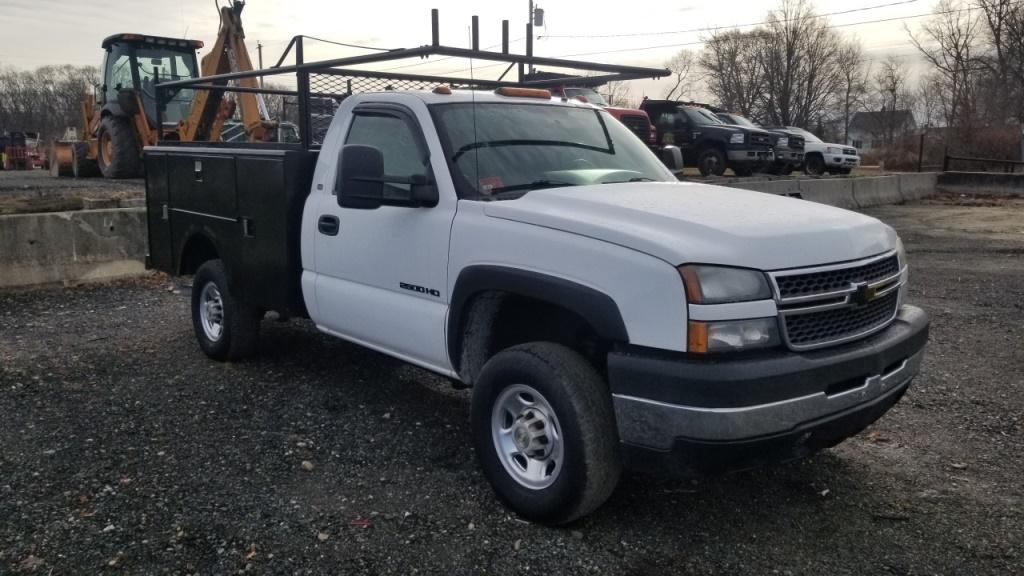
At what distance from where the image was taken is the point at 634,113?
55.3 ft

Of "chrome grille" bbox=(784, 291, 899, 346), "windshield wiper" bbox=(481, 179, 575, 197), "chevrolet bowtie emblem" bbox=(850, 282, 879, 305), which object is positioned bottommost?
"chrome grille" bbox=(784, 291, 899, 346)

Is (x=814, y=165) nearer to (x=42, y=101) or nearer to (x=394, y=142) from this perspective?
(x=394, y=142)

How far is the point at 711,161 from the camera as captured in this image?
2056cm

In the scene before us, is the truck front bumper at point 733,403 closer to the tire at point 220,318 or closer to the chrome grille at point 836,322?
the chrome grille at point 836,322

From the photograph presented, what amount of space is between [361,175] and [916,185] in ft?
68.6

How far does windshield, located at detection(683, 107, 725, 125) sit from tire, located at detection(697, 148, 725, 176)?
770 mm

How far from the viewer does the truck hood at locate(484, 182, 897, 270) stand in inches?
131

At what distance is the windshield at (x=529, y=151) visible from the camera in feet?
14.2

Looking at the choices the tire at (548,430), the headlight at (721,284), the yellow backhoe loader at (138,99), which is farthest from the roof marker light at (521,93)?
the yellow backhoe loader at (138,99)

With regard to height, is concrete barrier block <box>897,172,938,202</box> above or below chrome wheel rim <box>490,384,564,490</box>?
above

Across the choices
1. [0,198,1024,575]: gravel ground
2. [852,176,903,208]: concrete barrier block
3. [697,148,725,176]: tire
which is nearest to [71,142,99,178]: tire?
[697,148,725,176]: tire

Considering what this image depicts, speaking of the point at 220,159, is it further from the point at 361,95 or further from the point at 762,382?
the point at 762,382

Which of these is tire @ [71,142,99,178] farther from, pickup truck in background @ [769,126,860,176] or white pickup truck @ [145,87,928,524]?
pickup truck in background @ [769,126,860,176]

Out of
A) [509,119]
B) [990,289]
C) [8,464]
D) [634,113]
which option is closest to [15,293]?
[8,464]
